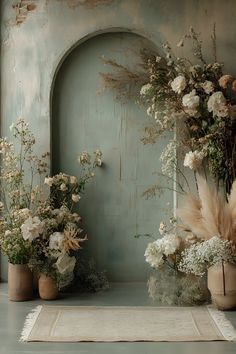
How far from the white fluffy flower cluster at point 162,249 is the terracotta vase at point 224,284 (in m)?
0.43

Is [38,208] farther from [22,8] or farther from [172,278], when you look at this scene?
[22,8]

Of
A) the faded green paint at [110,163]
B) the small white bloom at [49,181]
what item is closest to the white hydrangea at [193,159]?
the faded green paint at [110,163]

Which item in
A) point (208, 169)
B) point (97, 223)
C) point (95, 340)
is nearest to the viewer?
point (95, 340)

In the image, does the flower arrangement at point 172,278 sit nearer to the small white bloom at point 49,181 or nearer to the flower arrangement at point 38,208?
the flower arrangement at point 38,208

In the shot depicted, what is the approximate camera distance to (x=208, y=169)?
569 centimetres

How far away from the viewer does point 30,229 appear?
206 inches

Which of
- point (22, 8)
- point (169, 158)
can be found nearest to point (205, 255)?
point (169, 158)

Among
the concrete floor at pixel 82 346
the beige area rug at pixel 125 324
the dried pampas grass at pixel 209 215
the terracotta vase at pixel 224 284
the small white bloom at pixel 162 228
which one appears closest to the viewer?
the concrete floor at pixel 82 346

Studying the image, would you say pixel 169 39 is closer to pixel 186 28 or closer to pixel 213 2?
pixel 186 28

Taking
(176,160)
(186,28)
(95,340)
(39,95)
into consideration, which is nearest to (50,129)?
(39,95)

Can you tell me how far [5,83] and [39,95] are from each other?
1.24ft

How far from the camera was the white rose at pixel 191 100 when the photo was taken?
541 centimetres

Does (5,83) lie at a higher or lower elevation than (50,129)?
higher

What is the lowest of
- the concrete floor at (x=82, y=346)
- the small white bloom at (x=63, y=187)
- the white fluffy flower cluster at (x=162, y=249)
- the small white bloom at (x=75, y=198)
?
the concrete floor at (x=82, y=346)
